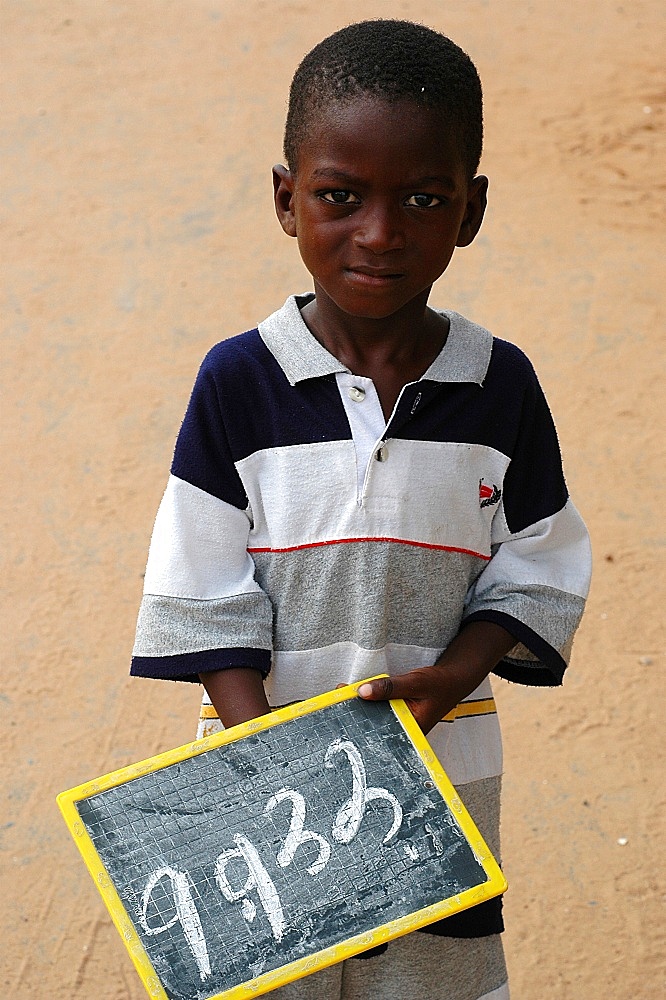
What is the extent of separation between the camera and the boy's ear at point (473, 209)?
154 centimetres

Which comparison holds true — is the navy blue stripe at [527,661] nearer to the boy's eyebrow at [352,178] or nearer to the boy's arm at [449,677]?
the boy's arm at [449,677]

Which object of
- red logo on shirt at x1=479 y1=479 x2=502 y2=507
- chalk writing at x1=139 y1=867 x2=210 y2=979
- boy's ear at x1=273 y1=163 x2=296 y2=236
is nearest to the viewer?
chalk writing at x1=139 y1=867 x2=210 y2=979

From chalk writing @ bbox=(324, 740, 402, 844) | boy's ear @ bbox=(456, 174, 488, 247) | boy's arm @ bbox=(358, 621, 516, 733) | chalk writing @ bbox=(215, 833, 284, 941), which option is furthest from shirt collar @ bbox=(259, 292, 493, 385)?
chalk writing @ bbox=(215, 833, 284, 941)

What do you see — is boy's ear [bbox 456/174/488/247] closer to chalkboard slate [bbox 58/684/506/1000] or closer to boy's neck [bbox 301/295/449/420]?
boy's neck [bbox 301/295/449/420]

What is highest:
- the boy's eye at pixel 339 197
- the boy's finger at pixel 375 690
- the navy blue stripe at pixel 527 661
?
the boy's eye at pixel 339 197

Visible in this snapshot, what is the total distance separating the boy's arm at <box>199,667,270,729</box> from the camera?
155 centimetres

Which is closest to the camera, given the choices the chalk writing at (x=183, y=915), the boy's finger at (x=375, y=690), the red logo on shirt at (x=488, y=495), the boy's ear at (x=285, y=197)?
the chalk writing at (x=183, y=915)

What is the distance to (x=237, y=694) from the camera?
156cm

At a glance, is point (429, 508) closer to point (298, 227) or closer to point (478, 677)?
point (478, 677)

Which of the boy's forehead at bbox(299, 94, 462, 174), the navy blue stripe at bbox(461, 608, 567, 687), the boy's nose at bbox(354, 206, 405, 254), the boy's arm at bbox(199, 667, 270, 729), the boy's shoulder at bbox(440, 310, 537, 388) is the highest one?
Answer: the boy's forehead at bbox(299, 94, 462, 174)

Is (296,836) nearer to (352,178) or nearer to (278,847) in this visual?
(278,847)

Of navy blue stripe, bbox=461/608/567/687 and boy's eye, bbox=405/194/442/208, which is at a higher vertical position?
boy's eye, bbox=405/194/442/208

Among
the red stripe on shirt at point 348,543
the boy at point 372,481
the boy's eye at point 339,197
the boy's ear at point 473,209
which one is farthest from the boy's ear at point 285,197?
the red stripe on shirt at point 348,543

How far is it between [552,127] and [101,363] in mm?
2625
